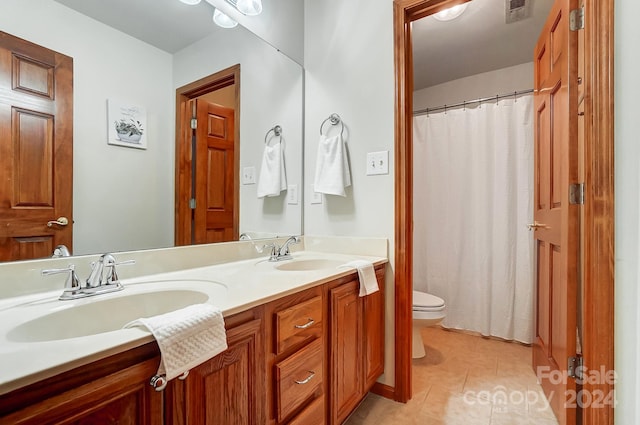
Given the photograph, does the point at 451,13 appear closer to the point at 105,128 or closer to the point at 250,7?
the point at 250,7

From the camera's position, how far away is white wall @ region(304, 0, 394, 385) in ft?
5.21

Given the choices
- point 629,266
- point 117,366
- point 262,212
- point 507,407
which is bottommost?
point 507,407

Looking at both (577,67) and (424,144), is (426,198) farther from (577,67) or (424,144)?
(577,67)

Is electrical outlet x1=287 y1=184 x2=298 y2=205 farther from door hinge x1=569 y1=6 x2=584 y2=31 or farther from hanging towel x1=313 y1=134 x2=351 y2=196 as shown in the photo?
door hinge x1=569 y1=6 x2=584 y2=31

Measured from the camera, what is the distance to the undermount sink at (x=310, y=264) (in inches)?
59.6

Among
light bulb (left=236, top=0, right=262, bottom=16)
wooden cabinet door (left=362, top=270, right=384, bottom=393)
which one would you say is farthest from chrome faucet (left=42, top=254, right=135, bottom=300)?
light bulb (left=236, top=0, right=262, bottom=16)

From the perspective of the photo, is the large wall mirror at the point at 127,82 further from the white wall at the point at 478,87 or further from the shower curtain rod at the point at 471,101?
the white wall at the point at 478,87

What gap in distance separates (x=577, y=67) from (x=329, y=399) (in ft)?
5.33

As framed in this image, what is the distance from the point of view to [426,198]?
2637 mm

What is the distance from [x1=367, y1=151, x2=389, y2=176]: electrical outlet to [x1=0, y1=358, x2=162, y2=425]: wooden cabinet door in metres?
1.32

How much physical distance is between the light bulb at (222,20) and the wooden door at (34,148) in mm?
704

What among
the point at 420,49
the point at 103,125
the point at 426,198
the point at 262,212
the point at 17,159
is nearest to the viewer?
the point at 17,159

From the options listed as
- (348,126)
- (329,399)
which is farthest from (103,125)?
(329,399)

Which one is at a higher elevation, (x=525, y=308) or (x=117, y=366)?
(x=117, y=366)
